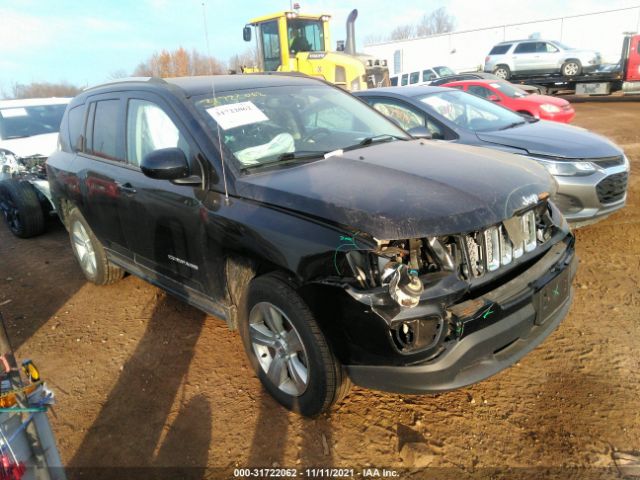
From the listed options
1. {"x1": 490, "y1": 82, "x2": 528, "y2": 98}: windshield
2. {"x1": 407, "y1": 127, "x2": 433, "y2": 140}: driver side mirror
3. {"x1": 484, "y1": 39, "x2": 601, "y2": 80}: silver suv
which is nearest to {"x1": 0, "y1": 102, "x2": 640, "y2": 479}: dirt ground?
{"x1": 407, "y1": 127, "x2": 433, "y2": 140}: driver side mirror

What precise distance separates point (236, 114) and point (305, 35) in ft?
34.3

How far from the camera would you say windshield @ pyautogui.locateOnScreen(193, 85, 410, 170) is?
2994 millimetres

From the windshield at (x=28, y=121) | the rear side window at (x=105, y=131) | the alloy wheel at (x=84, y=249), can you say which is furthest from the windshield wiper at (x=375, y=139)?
the windshield at (x=28, y=121)

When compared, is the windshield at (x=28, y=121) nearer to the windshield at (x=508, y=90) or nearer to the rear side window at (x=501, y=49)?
the windshield at (x=508, y=90)

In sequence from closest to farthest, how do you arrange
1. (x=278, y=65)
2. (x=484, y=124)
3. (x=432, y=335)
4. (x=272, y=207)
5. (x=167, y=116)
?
1. (x=432, y=335)
2. (x=272, y=207)
3. (x=167, y=116)
4. (x=484, y=124)
5. (x=278, y=65)

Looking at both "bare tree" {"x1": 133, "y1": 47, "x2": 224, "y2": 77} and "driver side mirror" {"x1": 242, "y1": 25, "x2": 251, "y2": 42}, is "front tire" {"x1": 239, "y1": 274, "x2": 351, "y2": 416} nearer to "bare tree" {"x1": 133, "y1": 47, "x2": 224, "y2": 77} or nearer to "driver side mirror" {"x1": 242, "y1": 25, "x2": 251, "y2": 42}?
"bare tree" {"x1": 133, "y1": 47, "x2": 224, "y2": 77}

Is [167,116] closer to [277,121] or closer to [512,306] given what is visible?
[277,121]

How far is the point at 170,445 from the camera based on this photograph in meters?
2.59

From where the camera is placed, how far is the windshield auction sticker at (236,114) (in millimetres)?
3020

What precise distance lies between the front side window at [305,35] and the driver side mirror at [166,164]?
10.3 meters

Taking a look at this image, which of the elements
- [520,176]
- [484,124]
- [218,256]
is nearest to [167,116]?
[218,256]

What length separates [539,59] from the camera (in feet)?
65.9

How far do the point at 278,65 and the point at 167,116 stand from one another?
9765mm

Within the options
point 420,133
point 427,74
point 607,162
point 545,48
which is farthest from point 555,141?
point 545,48
